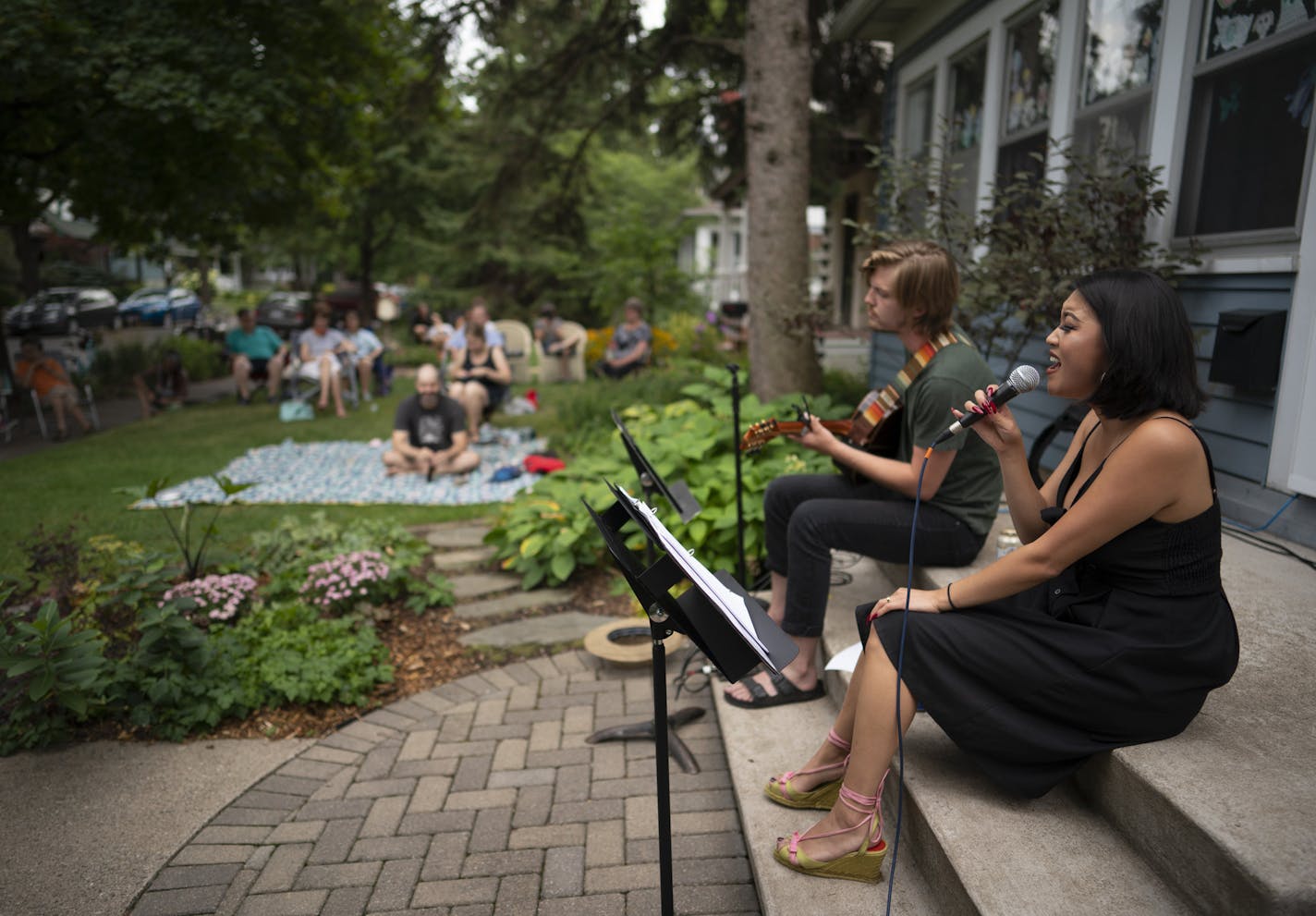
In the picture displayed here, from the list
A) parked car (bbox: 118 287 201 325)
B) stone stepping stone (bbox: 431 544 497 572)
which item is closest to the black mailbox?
stone stepping stone (bbox: 431 544 497 572)

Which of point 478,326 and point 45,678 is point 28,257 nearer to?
point 478,326

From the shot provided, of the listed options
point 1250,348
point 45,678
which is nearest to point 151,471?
point 45,678

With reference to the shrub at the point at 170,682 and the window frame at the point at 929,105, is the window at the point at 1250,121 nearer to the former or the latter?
the window frame at the point at 929,105

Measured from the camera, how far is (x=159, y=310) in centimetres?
2778

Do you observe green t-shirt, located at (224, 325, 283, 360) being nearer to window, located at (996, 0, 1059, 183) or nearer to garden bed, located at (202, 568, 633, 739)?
garden bed, located at (202, 568, 633, 739)

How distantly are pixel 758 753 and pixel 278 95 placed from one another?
25.8ft

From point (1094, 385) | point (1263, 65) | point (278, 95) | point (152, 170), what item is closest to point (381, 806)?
point (1094, 385)

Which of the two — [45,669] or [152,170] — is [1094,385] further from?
[152,170]

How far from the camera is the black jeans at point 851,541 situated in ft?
9.87

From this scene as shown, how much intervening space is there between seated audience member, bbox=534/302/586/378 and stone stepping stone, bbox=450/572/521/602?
10.2 metres

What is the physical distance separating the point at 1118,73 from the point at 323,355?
Answer: 986 cm

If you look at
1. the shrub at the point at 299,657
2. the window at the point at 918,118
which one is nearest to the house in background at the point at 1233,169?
the window at the point at 918,118

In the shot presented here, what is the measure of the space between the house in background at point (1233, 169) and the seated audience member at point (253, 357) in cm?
1025

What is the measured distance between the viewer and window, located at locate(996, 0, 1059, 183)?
5598mm
